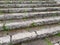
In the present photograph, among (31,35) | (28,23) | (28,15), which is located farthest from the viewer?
(28,15)

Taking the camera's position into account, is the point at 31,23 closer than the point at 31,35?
No

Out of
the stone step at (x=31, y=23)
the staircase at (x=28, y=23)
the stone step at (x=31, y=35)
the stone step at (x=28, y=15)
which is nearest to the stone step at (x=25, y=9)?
the staircase at (x=28, y=23)

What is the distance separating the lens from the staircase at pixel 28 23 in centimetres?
163

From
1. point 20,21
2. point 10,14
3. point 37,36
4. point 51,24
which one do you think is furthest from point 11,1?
point 37,36

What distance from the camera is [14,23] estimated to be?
1.82 metres

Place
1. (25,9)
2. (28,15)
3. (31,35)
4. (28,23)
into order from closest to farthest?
1. (31,35)
2. (28,23)
3. (28,15)
4. (25,9)

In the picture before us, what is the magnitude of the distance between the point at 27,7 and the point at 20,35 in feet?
2.66

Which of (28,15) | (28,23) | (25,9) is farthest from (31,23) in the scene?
(25,9)

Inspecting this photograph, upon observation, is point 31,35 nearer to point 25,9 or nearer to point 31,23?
point 31,23

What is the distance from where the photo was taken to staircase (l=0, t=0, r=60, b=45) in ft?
5.35

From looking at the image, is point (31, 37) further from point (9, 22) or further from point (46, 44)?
point (9, 22)

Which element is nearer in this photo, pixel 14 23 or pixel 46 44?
pixel 46 44

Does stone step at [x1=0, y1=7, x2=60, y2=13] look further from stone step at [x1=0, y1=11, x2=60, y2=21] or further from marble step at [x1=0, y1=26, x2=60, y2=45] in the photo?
marble step at [x1=0, y1=26, x2=60, y2=45]

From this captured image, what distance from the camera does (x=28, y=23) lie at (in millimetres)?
1878
